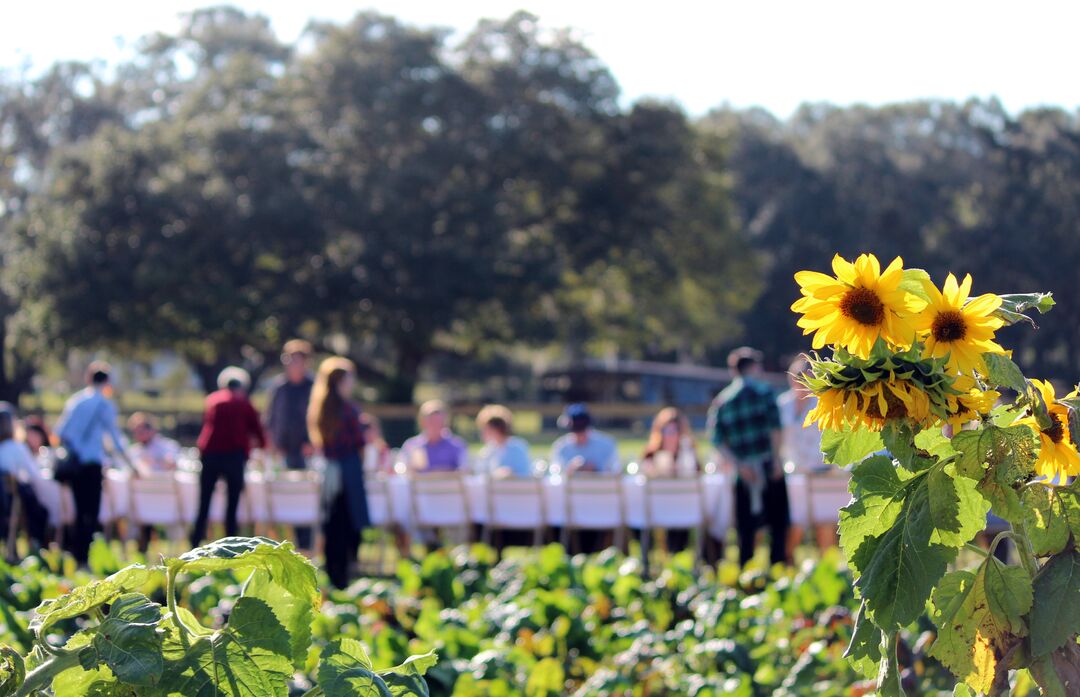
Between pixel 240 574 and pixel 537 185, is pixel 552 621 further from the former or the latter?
pixel 537 185

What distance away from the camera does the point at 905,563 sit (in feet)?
5.88

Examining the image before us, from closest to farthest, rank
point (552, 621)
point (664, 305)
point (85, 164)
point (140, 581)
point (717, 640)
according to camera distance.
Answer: point (140, 581) < point (717, 640) < point (552, 621) < point (85, 164) < point (664, 305)

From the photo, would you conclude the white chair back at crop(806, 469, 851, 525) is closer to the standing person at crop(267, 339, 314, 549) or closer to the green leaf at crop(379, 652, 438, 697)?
the standing person at crop(267, 339, 314, 549)

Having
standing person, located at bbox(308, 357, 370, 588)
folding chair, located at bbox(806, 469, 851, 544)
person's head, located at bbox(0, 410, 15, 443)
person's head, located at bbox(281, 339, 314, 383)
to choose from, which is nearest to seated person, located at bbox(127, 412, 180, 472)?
person's head, located at bbox(0, 410, 15, 443)

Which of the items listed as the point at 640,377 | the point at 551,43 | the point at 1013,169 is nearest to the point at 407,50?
the point at 551,43

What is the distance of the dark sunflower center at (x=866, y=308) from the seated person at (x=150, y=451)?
477 inches

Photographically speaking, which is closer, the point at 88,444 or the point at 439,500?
the point at 88,444

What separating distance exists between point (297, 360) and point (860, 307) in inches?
376

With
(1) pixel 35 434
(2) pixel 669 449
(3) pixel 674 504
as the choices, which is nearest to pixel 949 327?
(3) pixel 674 504

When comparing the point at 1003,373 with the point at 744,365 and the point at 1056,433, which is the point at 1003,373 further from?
the point at 744,365

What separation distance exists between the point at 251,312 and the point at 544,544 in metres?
25.1

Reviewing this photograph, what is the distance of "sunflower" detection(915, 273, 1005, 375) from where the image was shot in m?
1.79

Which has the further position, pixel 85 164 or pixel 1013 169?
pixel 1013 169

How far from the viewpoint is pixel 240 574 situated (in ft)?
20.6
